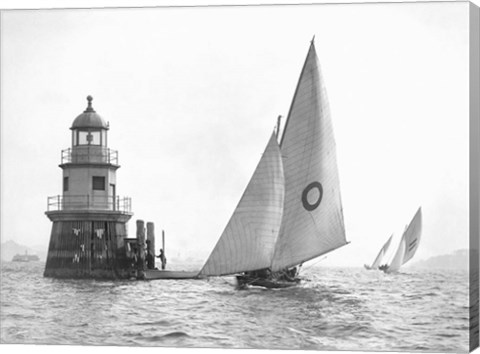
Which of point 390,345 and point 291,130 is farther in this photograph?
point 291,130

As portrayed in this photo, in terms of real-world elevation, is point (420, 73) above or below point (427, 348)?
above

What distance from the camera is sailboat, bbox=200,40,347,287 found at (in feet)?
67.7

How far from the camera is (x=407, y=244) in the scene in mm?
19812

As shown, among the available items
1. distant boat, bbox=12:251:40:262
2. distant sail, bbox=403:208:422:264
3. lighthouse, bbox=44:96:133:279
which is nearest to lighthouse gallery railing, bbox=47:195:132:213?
lighthouse, bbox=44:96:133:279

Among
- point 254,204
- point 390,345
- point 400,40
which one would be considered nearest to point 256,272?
point 254,204

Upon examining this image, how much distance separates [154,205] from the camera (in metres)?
20.9

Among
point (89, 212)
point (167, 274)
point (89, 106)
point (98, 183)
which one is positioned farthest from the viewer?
point (89, 212)

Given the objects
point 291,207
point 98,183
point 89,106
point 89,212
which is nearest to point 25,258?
point 89,106

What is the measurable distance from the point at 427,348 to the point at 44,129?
21.0 feet

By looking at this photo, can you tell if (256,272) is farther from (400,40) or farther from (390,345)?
(400,40)

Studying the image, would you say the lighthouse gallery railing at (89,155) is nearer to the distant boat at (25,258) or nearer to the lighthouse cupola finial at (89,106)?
the lighthouse cupola finial at (89,106)

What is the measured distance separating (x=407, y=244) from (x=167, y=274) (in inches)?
148

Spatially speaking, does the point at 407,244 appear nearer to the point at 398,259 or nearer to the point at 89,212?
the point at 398,259

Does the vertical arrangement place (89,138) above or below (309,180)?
above
